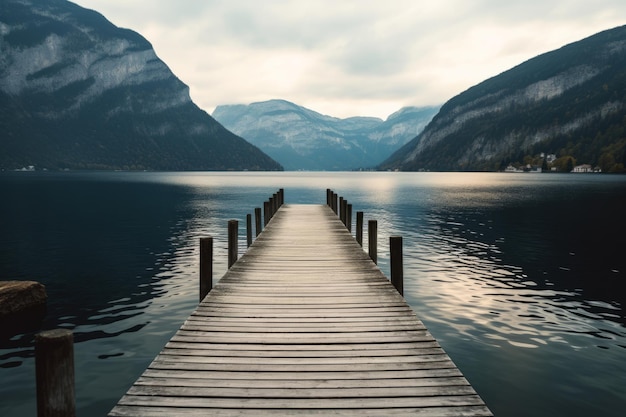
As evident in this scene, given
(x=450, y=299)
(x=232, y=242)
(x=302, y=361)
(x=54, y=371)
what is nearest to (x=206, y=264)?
(x=232, y=242)

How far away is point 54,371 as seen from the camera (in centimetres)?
455

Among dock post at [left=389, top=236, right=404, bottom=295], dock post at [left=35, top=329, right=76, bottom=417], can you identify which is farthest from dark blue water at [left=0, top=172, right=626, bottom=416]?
dock post at [left=35, top=329, right=76, bottom=417]

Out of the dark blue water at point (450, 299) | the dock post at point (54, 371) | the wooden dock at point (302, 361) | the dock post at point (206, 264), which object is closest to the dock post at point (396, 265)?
the wooden dock at point (302, 361)

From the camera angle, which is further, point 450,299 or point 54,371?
point 450,299

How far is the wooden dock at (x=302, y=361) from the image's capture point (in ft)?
17.3

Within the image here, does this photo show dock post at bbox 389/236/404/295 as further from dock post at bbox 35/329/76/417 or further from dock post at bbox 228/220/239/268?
dock post at bbox 35/329/76/417

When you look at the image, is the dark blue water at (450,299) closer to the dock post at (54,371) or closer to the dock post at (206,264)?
the dock post at (206,264)

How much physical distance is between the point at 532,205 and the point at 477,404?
53.7 meters

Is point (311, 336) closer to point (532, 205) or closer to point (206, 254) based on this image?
point (206, 254)

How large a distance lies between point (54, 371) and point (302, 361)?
3231 mm

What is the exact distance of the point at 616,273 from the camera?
19.3 metres

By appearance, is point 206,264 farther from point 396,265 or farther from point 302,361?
point 302,361

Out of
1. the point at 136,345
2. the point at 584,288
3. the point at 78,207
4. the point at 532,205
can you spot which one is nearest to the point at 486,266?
the point at 584,288

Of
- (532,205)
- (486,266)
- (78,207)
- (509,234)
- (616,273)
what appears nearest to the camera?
(616,273)
